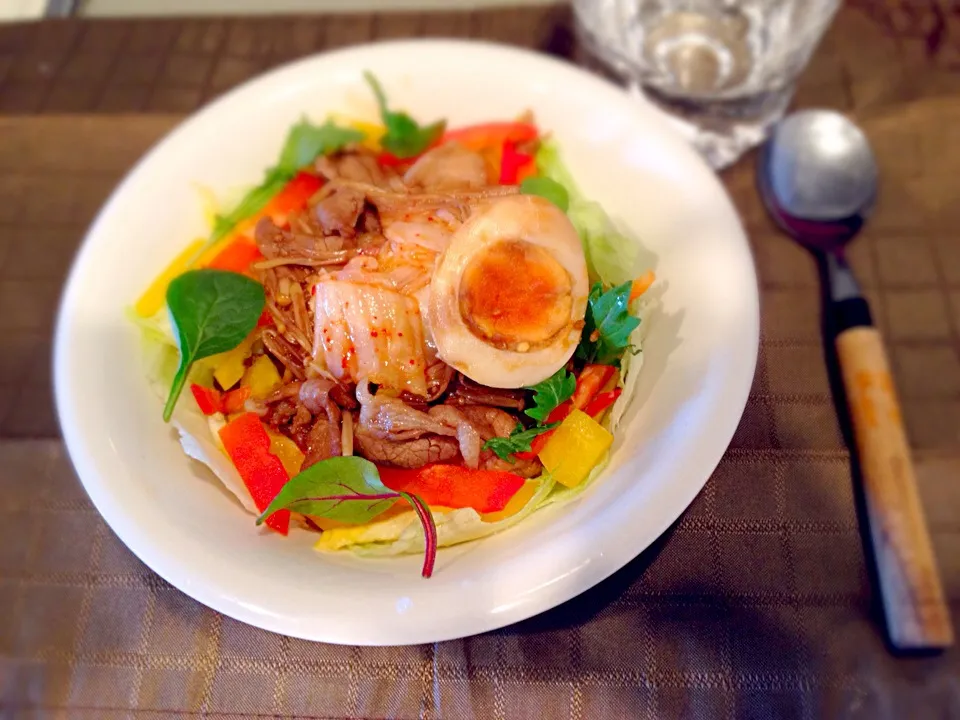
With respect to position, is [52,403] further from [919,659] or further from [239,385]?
[919,659]

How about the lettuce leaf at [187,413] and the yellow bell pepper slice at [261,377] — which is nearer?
the lettuce leaf at [187,413]

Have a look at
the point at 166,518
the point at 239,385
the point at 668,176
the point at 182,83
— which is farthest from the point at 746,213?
the point at 182,83

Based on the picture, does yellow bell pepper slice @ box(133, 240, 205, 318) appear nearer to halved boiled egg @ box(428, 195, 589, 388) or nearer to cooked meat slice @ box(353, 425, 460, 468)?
cooked meat slice @ box(353, 425, 460, 468)

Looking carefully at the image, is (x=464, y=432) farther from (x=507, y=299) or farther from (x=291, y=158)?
(x=291, y=158)

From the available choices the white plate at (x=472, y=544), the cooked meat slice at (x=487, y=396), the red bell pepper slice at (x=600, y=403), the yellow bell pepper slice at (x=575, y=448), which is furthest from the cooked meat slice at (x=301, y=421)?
the red bell pepper slice at (x=600, y=403)

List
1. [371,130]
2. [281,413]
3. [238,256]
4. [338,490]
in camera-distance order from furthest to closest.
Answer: [371,130], [238,256], [281,413], [338,490]

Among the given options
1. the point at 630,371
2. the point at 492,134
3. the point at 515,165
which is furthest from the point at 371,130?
the point at 630,371

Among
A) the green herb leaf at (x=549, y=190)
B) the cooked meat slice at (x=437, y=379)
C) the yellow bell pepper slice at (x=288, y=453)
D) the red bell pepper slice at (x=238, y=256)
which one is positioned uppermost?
the green herb leaf at (x=549, y=190)

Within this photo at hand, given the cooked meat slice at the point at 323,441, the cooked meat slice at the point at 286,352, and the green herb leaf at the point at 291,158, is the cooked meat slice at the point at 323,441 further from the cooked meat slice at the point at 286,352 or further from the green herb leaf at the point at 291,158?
the green herb leaf at the point at 291,158
